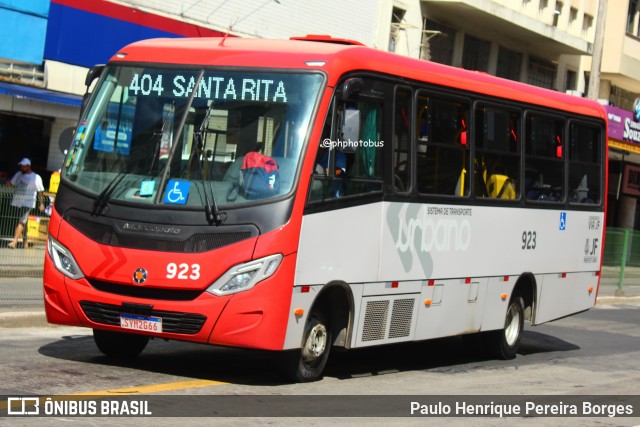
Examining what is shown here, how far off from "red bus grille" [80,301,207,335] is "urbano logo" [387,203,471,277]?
98.1 inches

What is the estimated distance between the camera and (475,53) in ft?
124

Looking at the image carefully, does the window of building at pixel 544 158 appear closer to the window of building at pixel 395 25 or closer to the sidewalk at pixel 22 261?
the sidewalk at pixel 22 261

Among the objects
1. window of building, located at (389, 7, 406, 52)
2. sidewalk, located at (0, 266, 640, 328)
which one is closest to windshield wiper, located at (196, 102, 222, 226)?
sidewalk, located at (0, 266, 640, 328)

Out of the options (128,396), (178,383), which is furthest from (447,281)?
(128,396)

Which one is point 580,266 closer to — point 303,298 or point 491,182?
point 491,182

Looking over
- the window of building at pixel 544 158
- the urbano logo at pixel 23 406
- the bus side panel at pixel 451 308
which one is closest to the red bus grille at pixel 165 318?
the urbano logo at pixel 23 406

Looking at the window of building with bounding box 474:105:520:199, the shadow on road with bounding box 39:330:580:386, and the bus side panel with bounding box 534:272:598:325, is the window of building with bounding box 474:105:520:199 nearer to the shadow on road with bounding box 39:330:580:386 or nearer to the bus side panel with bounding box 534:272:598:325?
the bus side panel with bounding box 534:272:598:325

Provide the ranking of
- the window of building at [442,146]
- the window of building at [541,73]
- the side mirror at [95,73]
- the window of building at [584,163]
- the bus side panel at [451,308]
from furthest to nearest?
the window of building at [541,73], the window of building at [584,163], the bus side panel at [451,308], the window of building at [442,146], the side mirror at [95,73]

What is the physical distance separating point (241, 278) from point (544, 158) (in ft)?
21.0

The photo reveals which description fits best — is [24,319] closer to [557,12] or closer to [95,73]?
[95,73]

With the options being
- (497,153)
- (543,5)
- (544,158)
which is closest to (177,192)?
(497,153)

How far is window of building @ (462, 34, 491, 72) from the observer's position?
3731 centimetres

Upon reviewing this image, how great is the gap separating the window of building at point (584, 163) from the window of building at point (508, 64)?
22.8 m

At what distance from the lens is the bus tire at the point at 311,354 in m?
10.7
